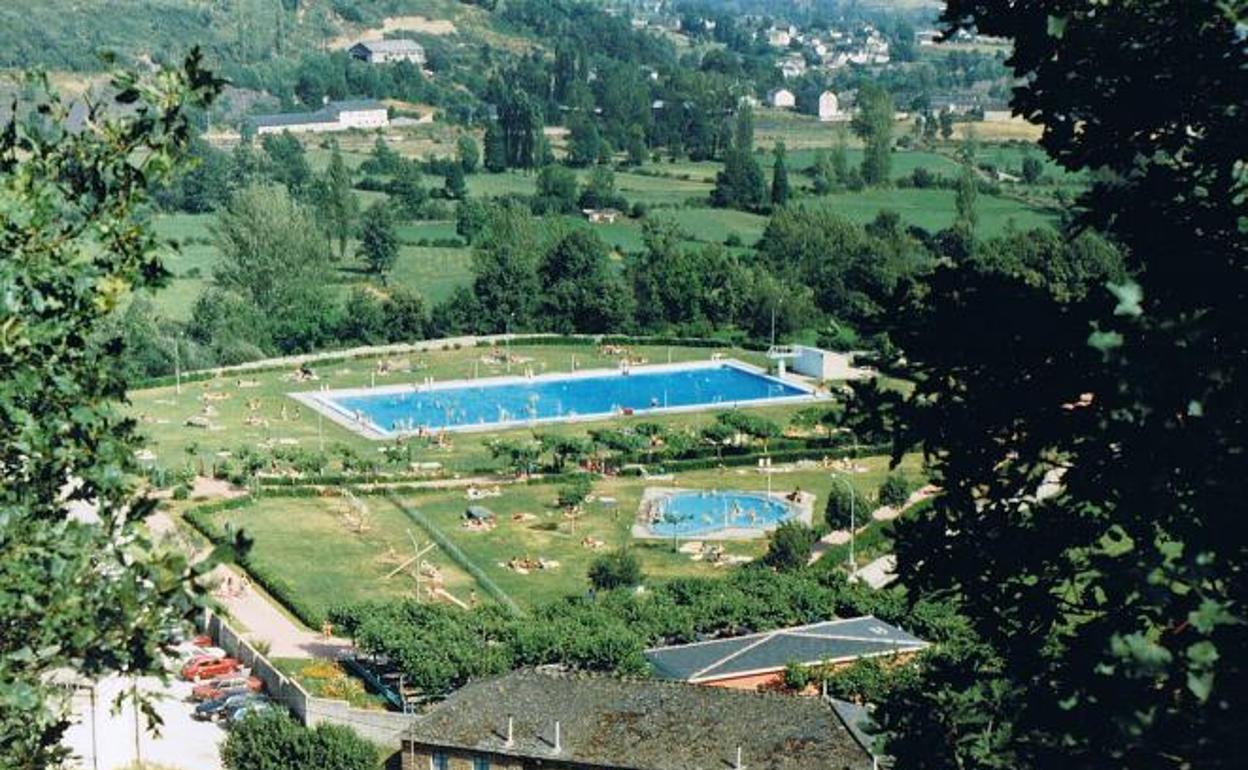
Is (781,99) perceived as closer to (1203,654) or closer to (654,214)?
(654,214)

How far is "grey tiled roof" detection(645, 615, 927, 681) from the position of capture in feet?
93.9

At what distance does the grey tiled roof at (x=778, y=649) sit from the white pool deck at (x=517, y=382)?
21.1 meters

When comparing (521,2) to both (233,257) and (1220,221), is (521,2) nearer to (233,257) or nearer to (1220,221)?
(233,257)

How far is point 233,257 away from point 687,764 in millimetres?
47060

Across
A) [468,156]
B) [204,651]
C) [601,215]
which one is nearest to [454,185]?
[601,215]

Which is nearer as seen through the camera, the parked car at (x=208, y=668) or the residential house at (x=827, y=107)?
the parked car at (x=208, y=668)

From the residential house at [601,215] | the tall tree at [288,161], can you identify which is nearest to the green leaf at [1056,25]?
the residential house at [601,215]

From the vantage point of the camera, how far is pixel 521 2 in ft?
525

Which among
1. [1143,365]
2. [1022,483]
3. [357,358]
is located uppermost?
[1143,365]

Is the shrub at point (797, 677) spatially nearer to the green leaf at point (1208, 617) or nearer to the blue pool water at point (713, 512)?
the blue pool water at point (713, 512)

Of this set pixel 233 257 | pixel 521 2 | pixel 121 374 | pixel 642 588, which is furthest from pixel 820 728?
pixel 521 2

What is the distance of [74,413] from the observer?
22.6 ft

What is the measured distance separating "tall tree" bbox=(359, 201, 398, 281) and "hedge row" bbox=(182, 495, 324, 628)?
2916 cm

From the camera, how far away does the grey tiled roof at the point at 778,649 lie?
93.9ft
